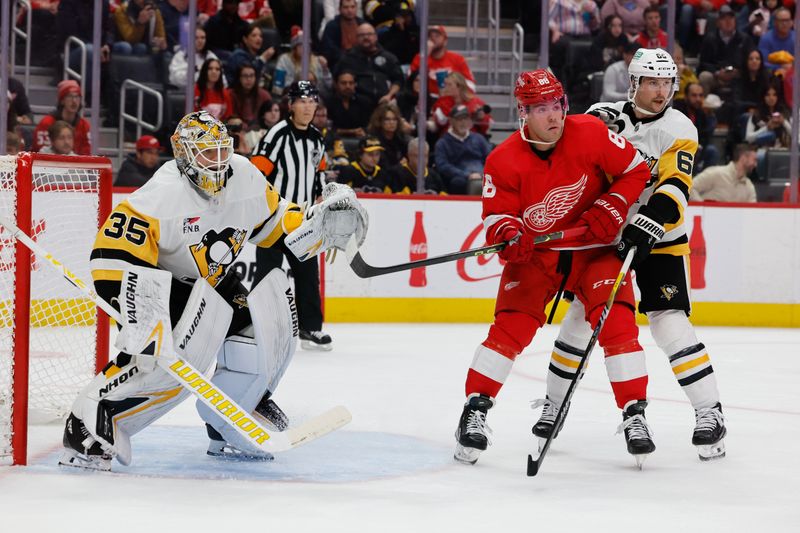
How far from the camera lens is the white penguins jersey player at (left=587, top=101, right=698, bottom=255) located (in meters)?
3.29

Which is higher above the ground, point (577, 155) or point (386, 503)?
point (577, 155)

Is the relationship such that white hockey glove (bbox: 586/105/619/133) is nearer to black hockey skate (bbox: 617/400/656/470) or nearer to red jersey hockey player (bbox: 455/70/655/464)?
red jersey hockey player (bbox: 455/70/655/464)

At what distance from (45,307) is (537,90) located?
2129 mm

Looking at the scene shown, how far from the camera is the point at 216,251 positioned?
3014 millimetres

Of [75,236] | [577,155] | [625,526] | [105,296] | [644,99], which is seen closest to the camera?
[625,526]

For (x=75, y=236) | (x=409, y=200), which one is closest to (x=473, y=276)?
(x=409, y=200)

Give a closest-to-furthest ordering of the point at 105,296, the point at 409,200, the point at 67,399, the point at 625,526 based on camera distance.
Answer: the point at 625,526 → the point at 105,296 → the point at 67,399 → the point at 409,200

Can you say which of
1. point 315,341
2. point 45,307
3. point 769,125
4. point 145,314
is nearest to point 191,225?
point 145,314

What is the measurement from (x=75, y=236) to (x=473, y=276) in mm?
2533

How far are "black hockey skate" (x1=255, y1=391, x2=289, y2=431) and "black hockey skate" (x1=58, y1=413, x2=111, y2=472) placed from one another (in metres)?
0.47

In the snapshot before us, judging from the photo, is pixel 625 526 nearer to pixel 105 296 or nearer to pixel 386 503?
pixel 386 503

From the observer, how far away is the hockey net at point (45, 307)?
9.75 feet

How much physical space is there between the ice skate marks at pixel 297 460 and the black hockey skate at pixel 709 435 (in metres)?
→ 0.68

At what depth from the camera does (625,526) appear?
8.23ft
